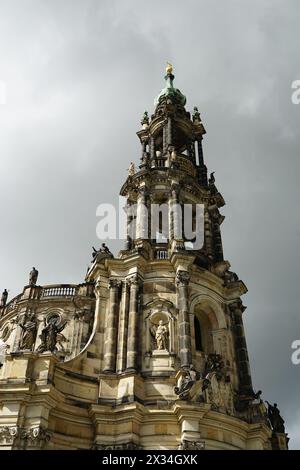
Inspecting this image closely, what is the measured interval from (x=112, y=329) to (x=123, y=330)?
527mm

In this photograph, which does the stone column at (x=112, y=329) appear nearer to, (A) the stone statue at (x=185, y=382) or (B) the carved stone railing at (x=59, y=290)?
(A) the stone statue at (x=185, y=382)

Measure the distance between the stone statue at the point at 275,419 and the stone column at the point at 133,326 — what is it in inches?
319

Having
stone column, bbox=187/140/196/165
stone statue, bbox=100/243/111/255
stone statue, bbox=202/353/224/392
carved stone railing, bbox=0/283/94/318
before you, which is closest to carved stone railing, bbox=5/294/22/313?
carved stone railing, bbox=0/283/94/318

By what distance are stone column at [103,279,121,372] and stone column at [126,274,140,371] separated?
2.32 feet

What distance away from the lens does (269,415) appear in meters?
23.0

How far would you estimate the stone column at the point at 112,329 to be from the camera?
19.9 meters

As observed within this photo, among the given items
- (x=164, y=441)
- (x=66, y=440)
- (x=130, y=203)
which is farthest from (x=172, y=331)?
(x=130, y=203)

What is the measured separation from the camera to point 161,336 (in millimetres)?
20641

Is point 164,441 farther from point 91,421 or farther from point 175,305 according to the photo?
point 175,305

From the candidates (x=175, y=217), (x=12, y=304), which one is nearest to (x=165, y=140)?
(x=175, y=217)

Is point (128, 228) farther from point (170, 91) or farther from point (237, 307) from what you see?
point (170, 91)

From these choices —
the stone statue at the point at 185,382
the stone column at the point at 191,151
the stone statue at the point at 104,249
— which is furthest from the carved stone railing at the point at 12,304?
the stone column at the point at 191,151

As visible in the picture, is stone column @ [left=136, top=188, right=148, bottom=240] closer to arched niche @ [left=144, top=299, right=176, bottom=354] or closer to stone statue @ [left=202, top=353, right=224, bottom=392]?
arched niche @ [left=144, top=299, right=176, bottom=354]

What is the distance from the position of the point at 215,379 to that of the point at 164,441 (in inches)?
146
